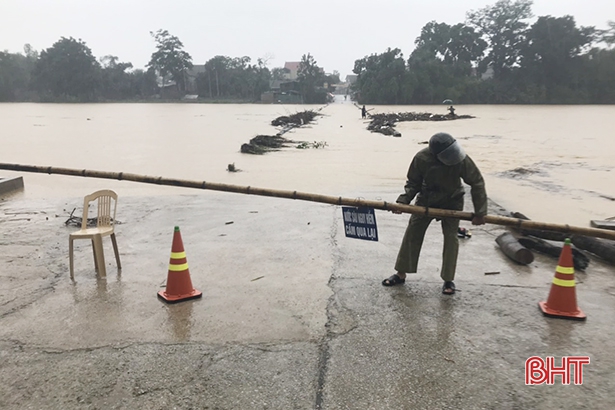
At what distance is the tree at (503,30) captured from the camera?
76125 mm

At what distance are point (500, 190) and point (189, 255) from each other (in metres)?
8.65

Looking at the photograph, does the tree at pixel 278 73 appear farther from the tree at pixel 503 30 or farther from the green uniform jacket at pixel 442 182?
the green uniform jacket at pixel 442 182

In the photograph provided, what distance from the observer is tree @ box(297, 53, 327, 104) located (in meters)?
82.6

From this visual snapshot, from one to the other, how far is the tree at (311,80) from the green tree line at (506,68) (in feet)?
31.4

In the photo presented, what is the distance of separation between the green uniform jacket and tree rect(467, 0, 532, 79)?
81133mm

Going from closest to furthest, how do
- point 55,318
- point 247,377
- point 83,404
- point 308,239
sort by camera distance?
1. point 83,404
2. point 247,377
3. point 55,318
4. point 308,239

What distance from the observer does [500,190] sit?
11391 mm

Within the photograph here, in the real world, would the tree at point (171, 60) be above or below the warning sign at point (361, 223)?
above

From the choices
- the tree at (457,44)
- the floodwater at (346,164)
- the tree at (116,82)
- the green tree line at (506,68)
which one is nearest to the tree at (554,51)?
the green tree line at (506,68)

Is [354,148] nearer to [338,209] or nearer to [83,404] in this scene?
[338,209]

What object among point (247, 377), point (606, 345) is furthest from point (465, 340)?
point (247, 377)

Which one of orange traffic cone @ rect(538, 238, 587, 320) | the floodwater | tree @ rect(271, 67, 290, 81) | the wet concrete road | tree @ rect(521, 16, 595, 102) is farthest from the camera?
A: tree @ rect(271, 67, 290, 81)

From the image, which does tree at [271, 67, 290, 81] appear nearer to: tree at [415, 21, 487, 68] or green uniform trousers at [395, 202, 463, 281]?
tree at [415, 21, 487, 68]

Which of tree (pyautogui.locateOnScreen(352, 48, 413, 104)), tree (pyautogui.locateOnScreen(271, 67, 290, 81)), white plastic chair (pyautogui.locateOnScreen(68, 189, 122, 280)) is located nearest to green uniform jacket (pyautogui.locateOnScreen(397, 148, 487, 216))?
white plastic chair (pyautogui.locateOnScreen(68, 189, 122, 280))
